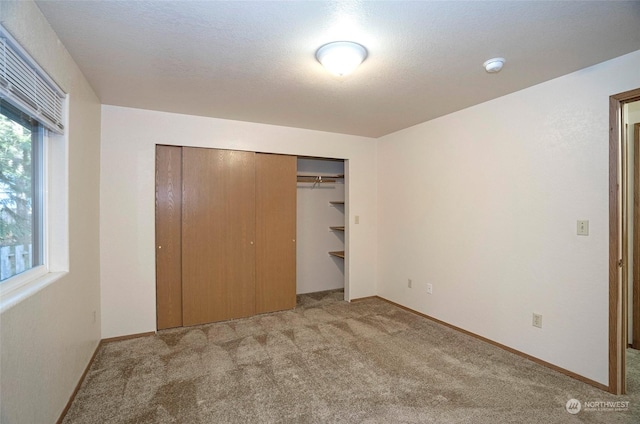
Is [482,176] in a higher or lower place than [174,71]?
lower

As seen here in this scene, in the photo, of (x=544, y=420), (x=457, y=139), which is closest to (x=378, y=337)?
(x=544, y=420)

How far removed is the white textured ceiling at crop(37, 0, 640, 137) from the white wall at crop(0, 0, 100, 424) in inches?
7.4

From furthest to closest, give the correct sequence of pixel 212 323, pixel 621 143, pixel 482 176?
pixel 212 323 < pixel 482 176 < pixel 621 143

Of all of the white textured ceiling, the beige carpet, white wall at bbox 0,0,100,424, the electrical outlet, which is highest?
the white textured ceiling

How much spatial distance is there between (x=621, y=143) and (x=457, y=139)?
1350mm

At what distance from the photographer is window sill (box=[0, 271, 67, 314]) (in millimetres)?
1360

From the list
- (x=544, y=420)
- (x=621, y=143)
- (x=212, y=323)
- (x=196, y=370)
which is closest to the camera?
(x=544, y=420)

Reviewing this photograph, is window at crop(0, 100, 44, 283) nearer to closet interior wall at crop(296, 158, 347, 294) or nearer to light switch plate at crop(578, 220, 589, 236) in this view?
closet interior wall at crop(296, 158, 347, 294)

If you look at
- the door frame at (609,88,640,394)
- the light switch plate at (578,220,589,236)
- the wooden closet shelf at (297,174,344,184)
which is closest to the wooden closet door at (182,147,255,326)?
the wooden closet shelf at (297,174,344,184)

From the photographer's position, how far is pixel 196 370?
248 cm

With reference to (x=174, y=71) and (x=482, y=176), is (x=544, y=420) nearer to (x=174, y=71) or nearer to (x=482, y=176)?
(x=482, y=176)

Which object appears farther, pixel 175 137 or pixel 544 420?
pixel 175 137

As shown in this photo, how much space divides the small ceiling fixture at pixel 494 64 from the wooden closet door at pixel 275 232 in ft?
7.99

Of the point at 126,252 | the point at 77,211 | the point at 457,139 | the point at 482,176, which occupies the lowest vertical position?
the point at 126,252
